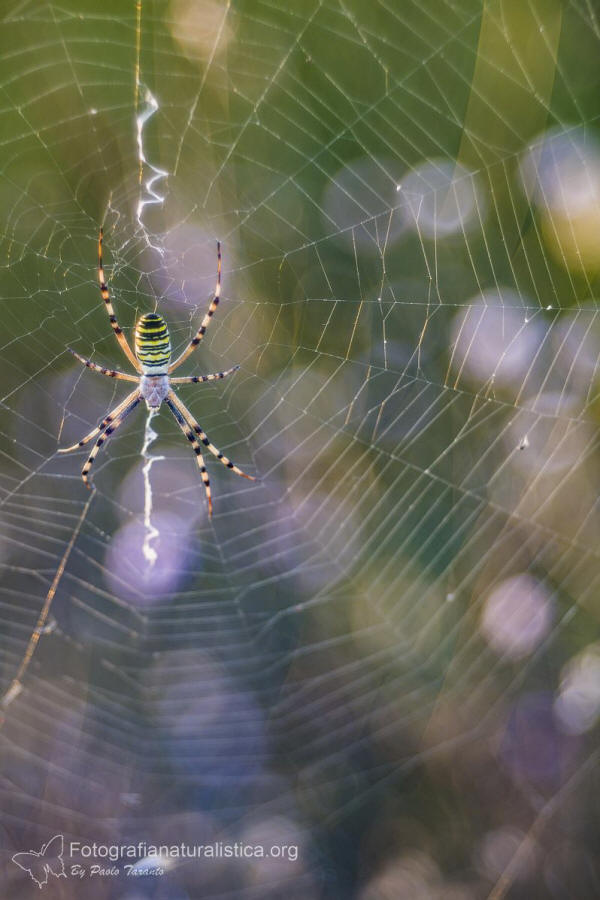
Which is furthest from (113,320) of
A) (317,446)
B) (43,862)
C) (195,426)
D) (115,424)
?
(43,862)

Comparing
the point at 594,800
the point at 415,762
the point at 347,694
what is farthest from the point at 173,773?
the point at 594,800

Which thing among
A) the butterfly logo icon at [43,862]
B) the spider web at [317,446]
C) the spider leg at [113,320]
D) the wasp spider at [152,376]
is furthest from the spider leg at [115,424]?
the butterfly logo icon at [43,862]

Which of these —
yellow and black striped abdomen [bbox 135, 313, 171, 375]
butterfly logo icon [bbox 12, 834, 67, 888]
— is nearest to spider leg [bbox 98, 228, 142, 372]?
yellow and black striped abdomen [bbox 135, 313, 171, 375]

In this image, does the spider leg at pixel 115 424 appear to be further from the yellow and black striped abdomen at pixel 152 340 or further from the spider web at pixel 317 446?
the yellow and black striped abdomen at pixel 152 340

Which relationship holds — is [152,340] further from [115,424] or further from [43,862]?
[43,862]

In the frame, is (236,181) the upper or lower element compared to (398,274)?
upper

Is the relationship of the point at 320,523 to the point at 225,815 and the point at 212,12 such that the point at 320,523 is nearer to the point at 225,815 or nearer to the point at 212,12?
the point at 225,815
